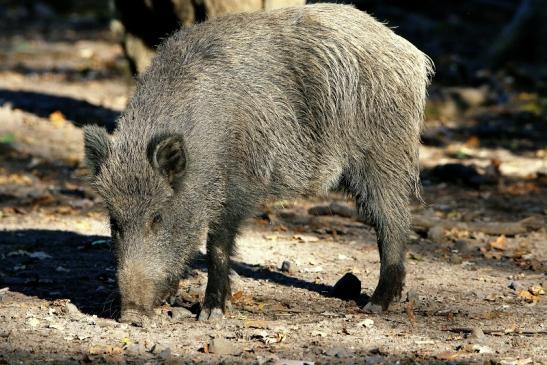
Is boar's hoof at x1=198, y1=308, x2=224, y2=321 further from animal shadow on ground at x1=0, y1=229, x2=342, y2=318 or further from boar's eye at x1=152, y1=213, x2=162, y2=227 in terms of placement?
boar's eye at x1=152, y1=213, x2=162, y2=227

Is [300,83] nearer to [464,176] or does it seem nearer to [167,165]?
[167,165]

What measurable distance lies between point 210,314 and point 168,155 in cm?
95

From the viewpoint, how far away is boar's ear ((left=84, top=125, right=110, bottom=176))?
205 inches

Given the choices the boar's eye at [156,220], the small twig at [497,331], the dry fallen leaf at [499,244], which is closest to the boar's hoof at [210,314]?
the boar's eye at [156,220]

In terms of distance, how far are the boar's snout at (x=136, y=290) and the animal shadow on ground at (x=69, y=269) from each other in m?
0.41

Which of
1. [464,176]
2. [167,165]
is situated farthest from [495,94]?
[167,165]

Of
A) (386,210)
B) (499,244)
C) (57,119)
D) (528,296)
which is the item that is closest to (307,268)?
(386,210)

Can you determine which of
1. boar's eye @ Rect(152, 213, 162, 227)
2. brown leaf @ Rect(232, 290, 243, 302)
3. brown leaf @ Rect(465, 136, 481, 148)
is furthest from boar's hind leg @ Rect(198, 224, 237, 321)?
brown leaf @ Rect(465, 136, 481, 148)

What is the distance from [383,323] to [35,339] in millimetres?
1859

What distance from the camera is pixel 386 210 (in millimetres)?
5879

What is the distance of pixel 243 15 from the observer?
6.09m

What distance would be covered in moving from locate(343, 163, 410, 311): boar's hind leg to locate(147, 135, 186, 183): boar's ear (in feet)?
3.99

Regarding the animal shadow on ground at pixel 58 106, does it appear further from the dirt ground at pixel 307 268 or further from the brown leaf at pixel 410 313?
the brown leaf at pixel 410 313

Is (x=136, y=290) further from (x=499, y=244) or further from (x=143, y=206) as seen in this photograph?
(x=499, y=244)
